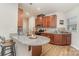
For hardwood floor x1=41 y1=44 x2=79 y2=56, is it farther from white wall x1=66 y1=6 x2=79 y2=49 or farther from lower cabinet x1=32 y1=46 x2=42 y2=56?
white wall x1=66 y1=6 x2=79 y2=49

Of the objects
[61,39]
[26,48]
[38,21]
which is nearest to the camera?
[26,48]

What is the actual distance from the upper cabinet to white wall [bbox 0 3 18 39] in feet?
1.37

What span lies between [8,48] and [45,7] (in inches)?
39.6

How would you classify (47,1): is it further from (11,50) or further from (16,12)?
(11,50)

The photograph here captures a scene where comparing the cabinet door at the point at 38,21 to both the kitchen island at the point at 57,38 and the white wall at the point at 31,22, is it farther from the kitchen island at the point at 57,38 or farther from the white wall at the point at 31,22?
the kitchen island at the point at 57,38

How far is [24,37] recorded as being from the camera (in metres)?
1.92

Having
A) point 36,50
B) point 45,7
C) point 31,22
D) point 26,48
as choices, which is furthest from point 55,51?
point 45,7

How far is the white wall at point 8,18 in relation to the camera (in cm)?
184

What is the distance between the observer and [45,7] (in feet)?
6.32

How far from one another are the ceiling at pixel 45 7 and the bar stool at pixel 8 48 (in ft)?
2.06

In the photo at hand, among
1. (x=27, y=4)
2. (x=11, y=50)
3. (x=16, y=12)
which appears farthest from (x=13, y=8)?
(x=11, y=50)

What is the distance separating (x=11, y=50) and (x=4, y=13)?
2.20 ft

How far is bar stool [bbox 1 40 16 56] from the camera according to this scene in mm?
1874

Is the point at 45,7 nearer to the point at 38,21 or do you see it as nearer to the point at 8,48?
the point at 38,21
